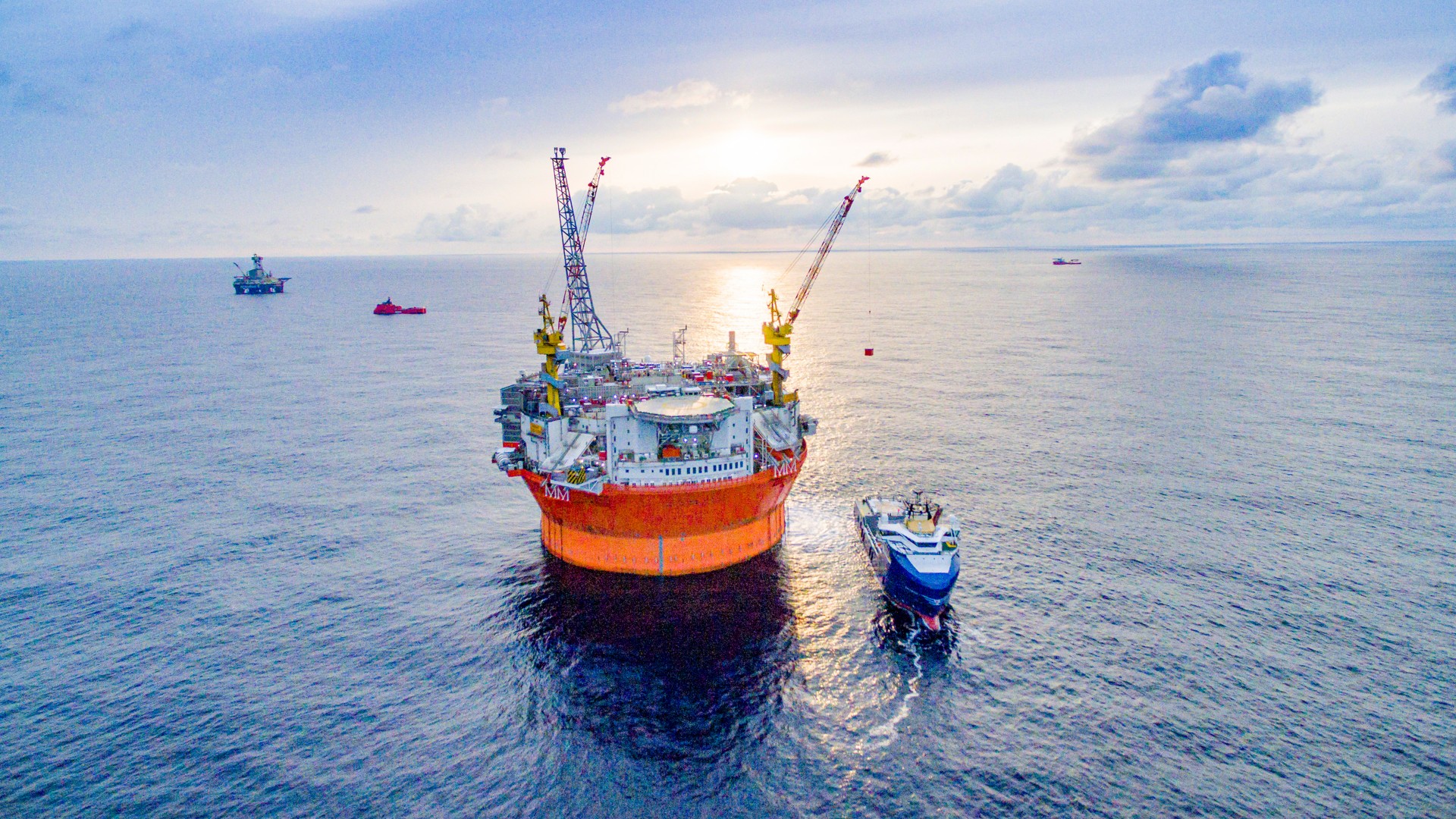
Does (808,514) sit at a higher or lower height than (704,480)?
lower

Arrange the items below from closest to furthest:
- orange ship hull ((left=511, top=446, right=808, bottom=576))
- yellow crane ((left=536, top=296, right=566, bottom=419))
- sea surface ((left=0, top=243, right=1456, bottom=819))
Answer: sea surface ((left=0, top=243, right=1456, bottom=819)) < orange ship hull ((left=511, top=446, right=808, bottom=576)) < yellow crane ((left=536, top=296, right=566, bottom=419))

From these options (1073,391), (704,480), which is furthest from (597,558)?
(1073,391)

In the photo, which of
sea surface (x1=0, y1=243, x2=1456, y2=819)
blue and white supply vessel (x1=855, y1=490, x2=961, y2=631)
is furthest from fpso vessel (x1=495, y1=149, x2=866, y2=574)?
→ blue and white supply vessel (x1=855, y1=490, x2=961, y2=631)

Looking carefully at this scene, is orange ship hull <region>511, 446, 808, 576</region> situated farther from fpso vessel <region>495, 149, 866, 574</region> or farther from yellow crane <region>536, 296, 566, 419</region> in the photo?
yellow crane <region>536, 296, 566, 419</region>

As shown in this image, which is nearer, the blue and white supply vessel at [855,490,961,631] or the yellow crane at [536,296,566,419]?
the blue and white supply vessel at [855,490,961,631]

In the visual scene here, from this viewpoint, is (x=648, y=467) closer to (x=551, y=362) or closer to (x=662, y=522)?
(x=662, y=522)

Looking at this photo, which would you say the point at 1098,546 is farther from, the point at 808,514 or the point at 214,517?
the point at 214,517
